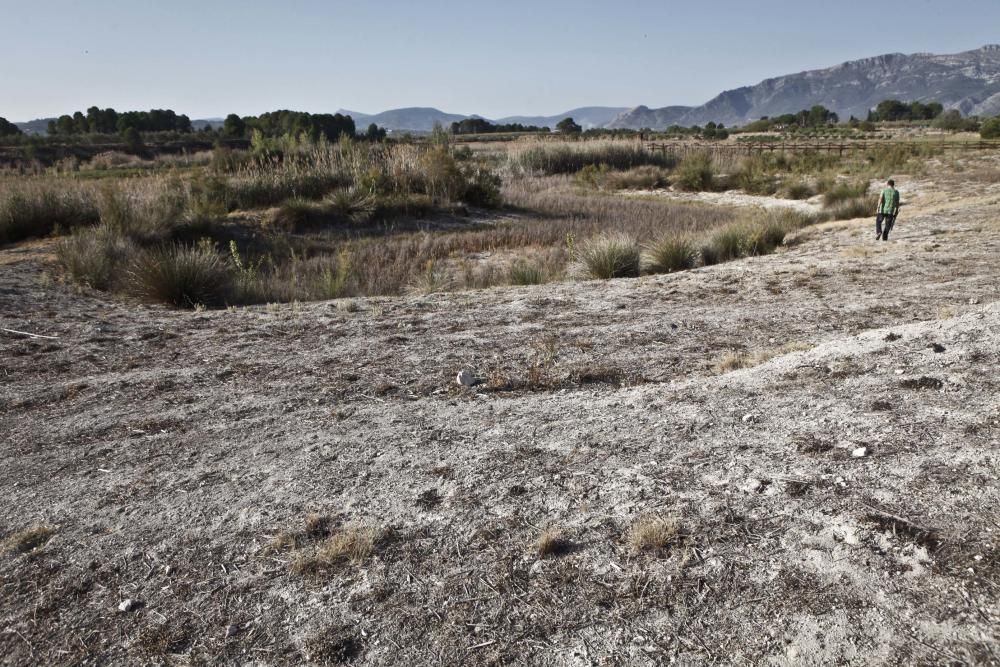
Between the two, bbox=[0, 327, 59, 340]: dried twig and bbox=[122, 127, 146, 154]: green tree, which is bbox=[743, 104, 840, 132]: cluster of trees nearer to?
bbox=[122, 127, 146, 154]: green tree

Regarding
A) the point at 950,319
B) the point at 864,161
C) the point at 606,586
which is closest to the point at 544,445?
the point at 606,586

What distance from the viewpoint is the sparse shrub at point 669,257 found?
1150 centimetres

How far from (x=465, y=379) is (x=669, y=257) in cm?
705

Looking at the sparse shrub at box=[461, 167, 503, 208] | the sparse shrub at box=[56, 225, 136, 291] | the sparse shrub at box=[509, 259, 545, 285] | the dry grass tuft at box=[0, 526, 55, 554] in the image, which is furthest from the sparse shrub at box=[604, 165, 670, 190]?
the dry grass tuft at box=[0, 526, 55, 554]

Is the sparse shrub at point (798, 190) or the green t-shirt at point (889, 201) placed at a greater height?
the green t-shirt at point (889, 201)

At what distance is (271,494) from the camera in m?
3.74

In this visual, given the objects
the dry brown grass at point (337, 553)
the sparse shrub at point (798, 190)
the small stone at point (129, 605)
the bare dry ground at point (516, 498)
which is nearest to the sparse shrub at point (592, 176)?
the sparse shrub at point (798, 190)

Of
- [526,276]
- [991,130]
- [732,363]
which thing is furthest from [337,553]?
[991,130]

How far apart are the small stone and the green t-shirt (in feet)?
42.2

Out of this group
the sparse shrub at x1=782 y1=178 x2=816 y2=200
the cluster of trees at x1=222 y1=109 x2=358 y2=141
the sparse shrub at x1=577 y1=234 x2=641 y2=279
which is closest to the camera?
the sparse shrub at x1=577 y1=234 x2=641 y2=279

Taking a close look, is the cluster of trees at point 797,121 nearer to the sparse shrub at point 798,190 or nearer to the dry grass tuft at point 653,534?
the sparse shrub at point 798,190

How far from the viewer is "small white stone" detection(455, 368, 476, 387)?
539 cm

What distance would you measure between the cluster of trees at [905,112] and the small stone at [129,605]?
9648 centimetres

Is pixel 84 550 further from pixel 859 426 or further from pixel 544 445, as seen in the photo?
pixel 859 426
